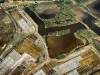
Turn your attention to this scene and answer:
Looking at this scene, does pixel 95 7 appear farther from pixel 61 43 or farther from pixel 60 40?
pixel 61 43

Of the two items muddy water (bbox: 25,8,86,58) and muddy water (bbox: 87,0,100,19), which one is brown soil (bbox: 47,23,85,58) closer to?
muddy water (bbox: 25,8,86,58)

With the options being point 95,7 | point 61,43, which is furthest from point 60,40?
point 95,7

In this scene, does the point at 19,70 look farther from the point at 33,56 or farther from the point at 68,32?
the point at 68,32

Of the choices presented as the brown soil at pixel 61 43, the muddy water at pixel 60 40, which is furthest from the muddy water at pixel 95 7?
the brown soil at pixel 61 43

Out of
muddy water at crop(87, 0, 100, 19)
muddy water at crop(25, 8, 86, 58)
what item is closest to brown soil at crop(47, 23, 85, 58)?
muddy water at crop(25, 8, 86, 58)

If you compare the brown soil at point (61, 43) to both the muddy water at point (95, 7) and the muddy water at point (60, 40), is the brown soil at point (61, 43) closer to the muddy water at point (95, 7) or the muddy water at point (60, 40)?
the muddy water at point (60, 40)

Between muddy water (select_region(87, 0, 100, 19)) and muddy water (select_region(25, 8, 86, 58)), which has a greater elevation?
muddy water (select_region(87, 0, 100, 19))

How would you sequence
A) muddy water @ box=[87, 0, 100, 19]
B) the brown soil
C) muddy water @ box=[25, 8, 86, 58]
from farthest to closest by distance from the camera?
muddy water @ box=[87, 0, 100, 19] < muddy water @ box=[25, 8, 86, 58] < the brown soil

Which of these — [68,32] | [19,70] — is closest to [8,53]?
[19,70]
